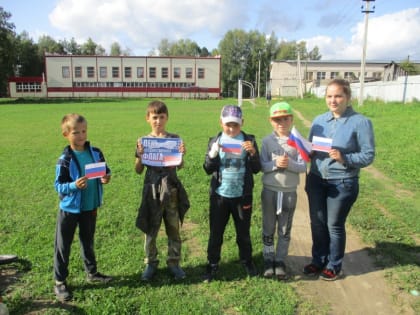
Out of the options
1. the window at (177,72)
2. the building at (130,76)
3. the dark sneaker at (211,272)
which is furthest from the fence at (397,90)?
the window at (177,72)

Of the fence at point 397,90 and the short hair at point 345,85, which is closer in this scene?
the short hair at point 345,85

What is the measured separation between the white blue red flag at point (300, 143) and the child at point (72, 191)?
2032 mm

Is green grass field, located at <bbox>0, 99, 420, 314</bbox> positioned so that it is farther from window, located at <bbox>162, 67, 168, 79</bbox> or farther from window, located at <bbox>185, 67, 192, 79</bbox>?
window, located at <bbox>185, 67, 192, 79</bbox>

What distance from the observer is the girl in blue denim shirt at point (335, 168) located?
12.4 feet

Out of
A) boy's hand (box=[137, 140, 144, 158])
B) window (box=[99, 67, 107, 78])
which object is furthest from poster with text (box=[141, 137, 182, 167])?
window (box=[99, 67, 107, 78])

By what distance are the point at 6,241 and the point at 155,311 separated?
2.91 m

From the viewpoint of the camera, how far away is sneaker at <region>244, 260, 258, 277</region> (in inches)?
166

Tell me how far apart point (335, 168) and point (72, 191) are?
279 cm

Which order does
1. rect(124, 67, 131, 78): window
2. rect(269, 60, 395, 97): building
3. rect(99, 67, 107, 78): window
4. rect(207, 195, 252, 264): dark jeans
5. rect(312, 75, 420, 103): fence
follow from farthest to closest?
rect(269, 60, 395, 97): building → rect(124, 67, 131, 78): window → rect(99, 67, 107, 78): window → rect(312, 75, 420, 103): fence → rect(207, 195, 252, 264): dark jeans

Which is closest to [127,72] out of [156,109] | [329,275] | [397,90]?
[397,90]

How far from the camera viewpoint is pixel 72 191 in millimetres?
3695

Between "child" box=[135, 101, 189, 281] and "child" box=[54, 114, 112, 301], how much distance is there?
1.58 feet

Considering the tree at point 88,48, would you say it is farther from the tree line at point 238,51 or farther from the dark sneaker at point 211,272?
the dark sneaker at point 211,272

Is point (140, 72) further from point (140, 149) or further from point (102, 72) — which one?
point (140, 149)
